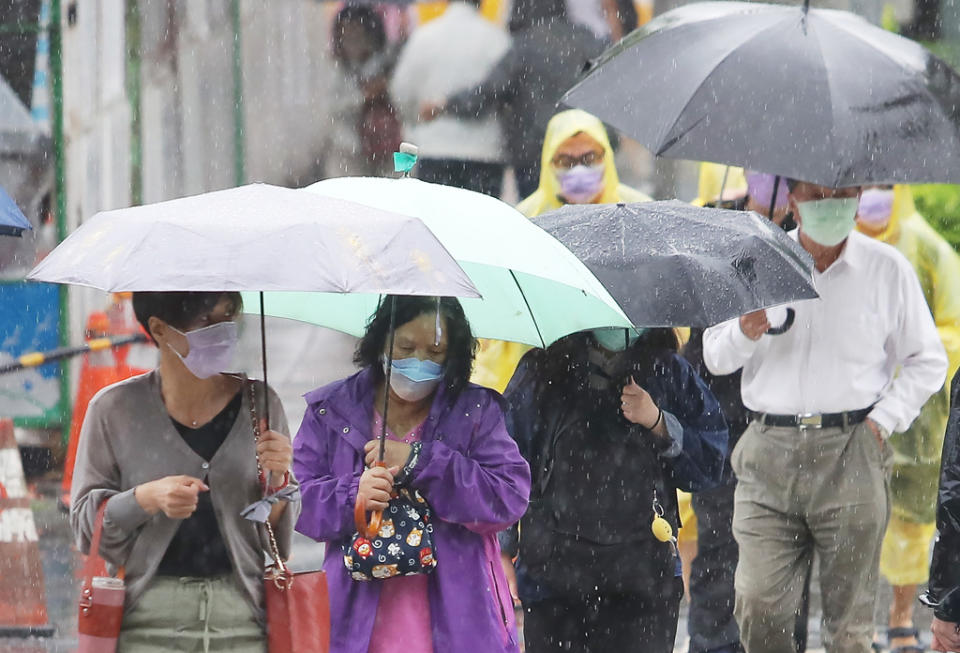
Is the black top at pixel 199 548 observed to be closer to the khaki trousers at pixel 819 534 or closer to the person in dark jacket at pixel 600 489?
the person in dark jacket at pixel 600 489

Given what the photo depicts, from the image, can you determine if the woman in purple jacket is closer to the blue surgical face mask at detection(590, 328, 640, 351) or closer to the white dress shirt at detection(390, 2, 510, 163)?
the blue surgical face mask at detection(590, 328, 640, 351)

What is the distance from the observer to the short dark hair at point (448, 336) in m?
5.11

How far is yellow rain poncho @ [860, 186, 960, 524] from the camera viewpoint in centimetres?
830

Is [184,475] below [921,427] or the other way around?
the other way around

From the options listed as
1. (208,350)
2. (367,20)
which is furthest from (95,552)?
(367,20)

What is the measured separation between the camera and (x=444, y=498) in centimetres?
498

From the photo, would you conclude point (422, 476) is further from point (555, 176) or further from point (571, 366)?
point (555, 176)

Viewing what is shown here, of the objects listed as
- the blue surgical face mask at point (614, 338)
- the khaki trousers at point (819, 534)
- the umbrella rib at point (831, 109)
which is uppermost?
the umbrella rib at point (831, 109)

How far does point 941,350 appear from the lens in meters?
6.98

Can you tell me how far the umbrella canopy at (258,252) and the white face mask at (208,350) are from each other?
0.98 feet

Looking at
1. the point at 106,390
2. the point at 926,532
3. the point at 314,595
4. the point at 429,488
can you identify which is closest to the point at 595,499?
the point at 429,488

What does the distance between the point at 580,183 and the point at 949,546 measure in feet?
13.1

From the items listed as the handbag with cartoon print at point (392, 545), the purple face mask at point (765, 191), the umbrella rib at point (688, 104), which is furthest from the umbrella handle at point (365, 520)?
the purple face mask at point (765, 191)

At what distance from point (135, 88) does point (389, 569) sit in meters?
10.8
